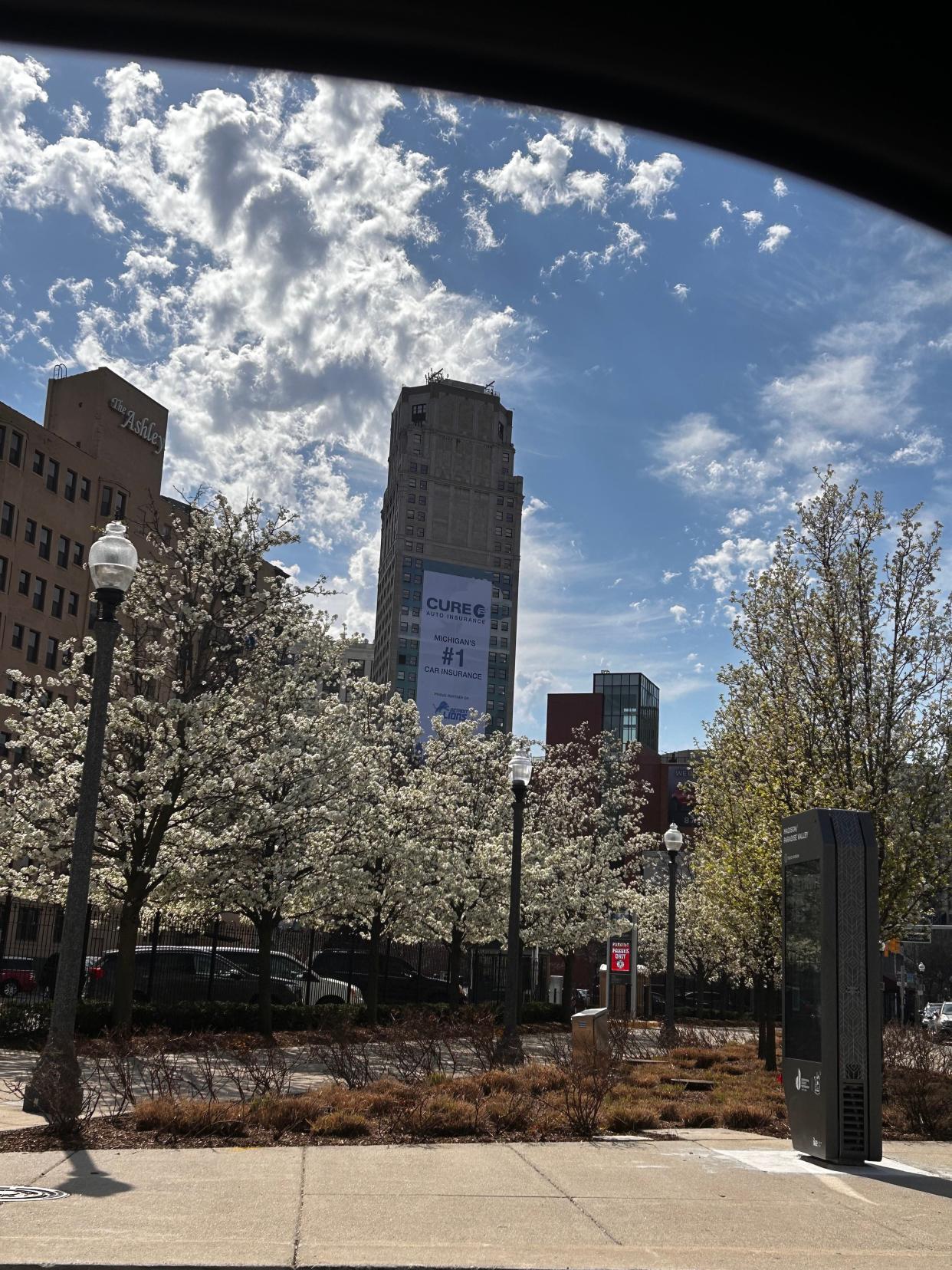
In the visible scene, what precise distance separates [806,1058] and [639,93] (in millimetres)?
9939

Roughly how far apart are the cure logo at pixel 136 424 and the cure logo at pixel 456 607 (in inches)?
4308

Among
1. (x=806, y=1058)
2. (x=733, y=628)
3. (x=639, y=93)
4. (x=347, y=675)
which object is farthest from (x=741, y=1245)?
(x=347, y=675)

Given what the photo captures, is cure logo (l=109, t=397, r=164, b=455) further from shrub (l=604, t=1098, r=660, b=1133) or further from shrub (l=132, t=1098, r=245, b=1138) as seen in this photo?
shrub (l=132, t=1098, r=245, b=1138)

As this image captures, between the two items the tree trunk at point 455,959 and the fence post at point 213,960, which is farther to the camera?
the tree trunk at point 455,959

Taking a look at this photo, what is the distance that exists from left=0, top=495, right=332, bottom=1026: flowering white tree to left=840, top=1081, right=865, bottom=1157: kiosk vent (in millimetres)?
11749

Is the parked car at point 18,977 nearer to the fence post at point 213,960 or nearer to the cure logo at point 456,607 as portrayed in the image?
the fence post at point 213,960

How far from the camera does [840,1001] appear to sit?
1116 centimetres

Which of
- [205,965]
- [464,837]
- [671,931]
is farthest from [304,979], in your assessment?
[671,931]

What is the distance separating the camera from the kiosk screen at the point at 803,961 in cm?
1141

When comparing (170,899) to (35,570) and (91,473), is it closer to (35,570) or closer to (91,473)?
(35,570)

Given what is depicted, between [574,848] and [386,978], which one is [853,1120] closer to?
[386,978]

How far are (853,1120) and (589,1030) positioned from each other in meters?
6.92

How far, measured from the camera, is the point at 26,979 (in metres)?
32.1

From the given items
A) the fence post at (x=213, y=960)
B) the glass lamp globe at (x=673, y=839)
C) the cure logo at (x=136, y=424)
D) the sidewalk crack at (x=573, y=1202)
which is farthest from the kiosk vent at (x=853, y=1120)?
the cure logo at (x=136, y=424)
